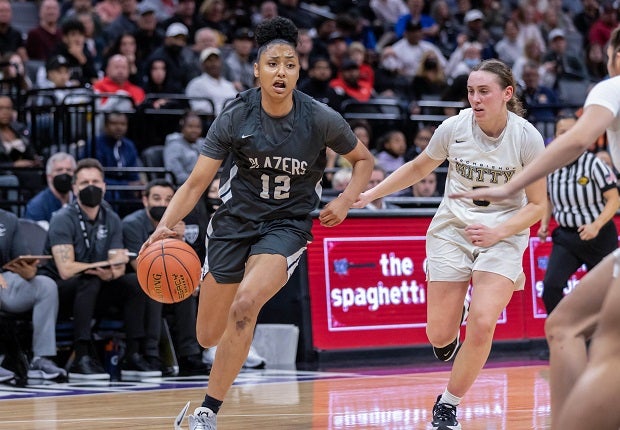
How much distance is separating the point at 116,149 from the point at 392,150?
345 centimetres

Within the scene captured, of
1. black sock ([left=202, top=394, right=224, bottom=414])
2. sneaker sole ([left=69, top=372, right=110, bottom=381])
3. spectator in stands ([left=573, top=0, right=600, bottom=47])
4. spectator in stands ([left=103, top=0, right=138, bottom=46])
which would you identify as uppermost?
spectator in stands ([left=573, top=0, right=600, bottom=47])

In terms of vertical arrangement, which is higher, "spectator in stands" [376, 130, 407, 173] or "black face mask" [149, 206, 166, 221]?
"spectator in stands" [376, 130, 407, 173]

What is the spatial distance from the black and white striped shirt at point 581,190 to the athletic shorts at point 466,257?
404 cm

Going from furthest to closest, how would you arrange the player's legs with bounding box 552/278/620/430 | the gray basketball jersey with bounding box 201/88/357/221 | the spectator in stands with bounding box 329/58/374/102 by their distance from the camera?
the spectator in stands with bounding box 329/58/374/102, the gray basketball jersey with bounding box 201/88/357/221, the player's legs with bounding box 552/278/620/430

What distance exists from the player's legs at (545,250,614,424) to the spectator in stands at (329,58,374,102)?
11.3 m

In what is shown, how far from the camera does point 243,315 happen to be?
6.27 m

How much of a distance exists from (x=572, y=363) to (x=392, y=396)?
177 inches

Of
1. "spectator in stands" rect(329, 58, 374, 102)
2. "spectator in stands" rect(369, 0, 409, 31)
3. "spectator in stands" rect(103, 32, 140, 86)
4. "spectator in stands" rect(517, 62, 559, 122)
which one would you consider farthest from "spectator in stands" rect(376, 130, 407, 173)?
"spectator in stands" rect(369, 0, 409, 31)

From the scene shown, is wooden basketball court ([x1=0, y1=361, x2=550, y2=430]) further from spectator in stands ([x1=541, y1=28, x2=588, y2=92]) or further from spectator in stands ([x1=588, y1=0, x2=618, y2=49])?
spectator in stands ([x1=588, y1=0, x2=618, y2=49])

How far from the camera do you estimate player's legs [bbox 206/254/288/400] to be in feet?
20.6

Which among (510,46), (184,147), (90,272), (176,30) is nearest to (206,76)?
(176,30)

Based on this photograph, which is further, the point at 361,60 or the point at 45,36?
the point at 361,60

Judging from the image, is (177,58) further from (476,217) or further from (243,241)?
(476,217)

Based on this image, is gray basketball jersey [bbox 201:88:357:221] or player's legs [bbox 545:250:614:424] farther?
gray basketball jersey [bbox 201:88:357:221]
